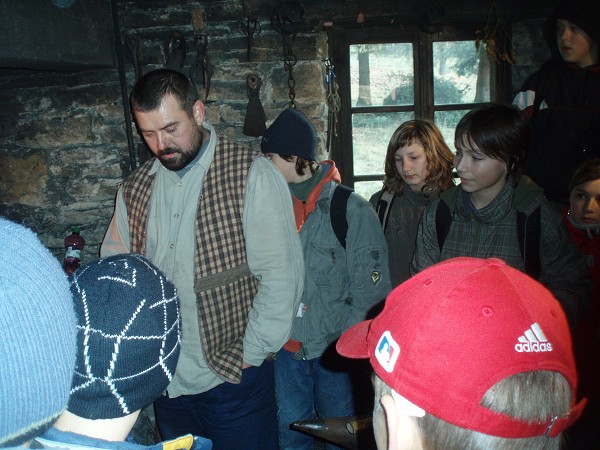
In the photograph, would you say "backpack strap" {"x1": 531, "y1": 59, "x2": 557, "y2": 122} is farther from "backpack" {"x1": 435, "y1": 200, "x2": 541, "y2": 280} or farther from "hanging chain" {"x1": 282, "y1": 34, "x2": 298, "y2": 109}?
"hanging chain" {"x1": 282, "y1": 34, "x2": 298, "y2": 109}

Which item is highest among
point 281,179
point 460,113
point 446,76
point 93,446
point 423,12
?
point 423,12

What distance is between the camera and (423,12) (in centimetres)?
301

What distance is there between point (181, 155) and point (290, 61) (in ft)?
4.10

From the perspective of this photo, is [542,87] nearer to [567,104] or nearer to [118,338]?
[567,104]

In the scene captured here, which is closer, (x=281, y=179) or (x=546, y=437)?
(x=546, y=437)

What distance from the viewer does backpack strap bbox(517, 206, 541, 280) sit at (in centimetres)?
182

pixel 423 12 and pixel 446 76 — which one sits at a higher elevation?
pixel 423 12

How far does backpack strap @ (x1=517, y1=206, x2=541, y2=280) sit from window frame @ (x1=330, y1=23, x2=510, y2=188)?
5.13ft

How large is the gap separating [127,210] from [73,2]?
4.30 ft

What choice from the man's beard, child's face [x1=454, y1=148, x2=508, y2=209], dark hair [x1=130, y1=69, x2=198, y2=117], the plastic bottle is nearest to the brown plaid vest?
the man's beard

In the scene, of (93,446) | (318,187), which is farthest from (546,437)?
(318,187)

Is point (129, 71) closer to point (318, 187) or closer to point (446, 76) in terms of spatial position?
point (318, 187)

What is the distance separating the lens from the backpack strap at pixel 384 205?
2.57m

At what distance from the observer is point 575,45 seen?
2594 mm
